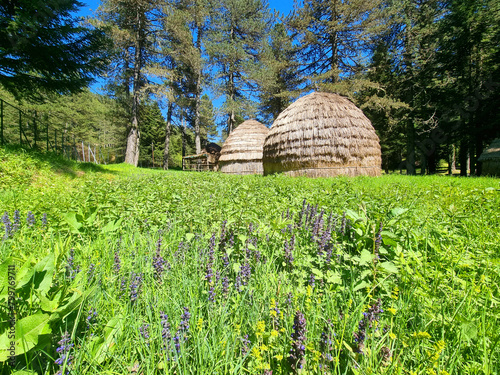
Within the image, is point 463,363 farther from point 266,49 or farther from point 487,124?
point 266,49

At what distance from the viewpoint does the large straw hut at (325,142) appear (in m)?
11.6

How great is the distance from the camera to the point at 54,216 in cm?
311

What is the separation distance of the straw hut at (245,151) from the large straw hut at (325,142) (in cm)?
861

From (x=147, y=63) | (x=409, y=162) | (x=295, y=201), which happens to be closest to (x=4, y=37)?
(x=295, y=201)

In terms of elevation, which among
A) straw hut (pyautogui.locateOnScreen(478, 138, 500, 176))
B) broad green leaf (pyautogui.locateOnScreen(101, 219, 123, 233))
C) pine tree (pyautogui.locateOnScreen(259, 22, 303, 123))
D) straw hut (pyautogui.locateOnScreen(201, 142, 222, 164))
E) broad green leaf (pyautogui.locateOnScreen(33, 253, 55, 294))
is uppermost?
pine tree (pyautogui.locateOnScreen(259, 22, 303, 123))

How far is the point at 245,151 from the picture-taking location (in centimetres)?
2211

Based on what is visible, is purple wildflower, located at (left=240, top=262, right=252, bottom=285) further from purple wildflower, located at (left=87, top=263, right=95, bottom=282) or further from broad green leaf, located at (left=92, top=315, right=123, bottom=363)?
purple wildflower, located at (left=87, top=263, right=95, bottom=282)

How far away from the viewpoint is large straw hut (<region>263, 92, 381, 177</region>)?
11.6 metres

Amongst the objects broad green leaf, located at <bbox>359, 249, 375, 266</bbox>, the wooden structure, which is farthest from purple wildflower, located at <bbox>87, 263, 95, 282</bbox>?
the wooden structure

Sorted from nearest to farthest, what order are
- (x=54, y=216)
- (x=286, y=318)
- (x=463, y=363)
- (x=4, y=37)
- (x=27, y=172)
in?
(x=463, y=363)
(x=286, y=318)
(x=54, y=216)
(x=27, y=172)
(x=4, y=37)

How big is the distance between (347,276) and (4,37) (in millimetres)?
14858

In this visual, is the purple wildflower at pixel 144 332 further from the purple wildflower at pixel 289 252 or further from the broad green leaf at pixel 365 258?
the broad green leaf at pixel 365 258

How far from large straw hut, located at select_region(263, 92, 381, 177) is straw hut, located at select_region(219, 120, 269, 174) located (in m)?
8.61

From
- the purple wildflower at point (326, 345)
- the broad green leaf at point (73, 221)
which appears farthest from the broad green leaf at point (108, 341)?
the broad green leaf at point (73, 221)
